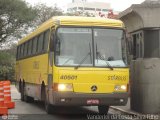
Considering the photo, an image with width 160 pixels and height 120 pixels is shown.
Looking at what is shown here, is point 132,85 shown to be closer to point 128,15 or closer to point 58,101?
point 128,15

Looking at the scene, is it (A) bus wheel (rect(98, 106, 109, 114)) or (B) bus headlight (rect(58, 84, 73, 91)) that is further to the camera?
(A) bus wheel (rect(98, 106, 109, 114))

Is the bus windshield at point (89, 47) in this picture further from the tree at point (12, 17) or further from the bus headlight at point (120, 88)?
the tree at point (12, 17)

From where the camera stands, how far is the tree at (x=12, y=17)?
6556 centimetres

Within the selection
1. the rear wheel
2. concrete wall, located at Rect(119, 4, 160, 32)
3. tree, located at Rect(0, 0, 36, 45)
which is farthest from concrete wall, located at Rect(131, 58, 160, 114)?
tree, located at Rect(0, 0, 36, 45)

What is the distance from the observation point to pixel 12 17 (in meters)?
66.4

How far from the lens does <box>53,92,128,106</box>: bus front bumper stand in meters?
15.3

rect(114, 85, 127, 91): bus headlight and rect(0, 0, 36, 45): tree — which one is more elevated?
rect(0, 0, 36, 45): tree

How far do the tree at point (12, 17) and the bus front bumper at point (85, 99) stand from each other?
167 feet

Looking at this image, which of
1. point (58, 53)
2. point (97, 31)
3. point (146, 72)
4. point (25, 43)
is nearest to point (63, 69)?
point (58, 53)

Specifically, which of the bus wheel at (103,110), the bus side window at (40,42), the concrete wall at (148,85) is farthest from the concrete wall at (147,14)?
the bus side window at (40,42)

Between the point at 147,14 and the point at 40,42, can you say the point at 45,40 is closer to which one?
the point at 40,42

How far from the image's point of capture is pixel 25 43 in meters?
24.6

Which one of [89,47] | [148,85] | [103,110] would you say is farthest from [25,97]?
[89,47]

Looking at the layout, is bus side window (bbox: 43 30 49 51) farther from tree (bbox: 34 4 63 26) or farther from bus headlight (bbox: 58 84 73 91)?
tree (bbox: 34 4 63 26)
